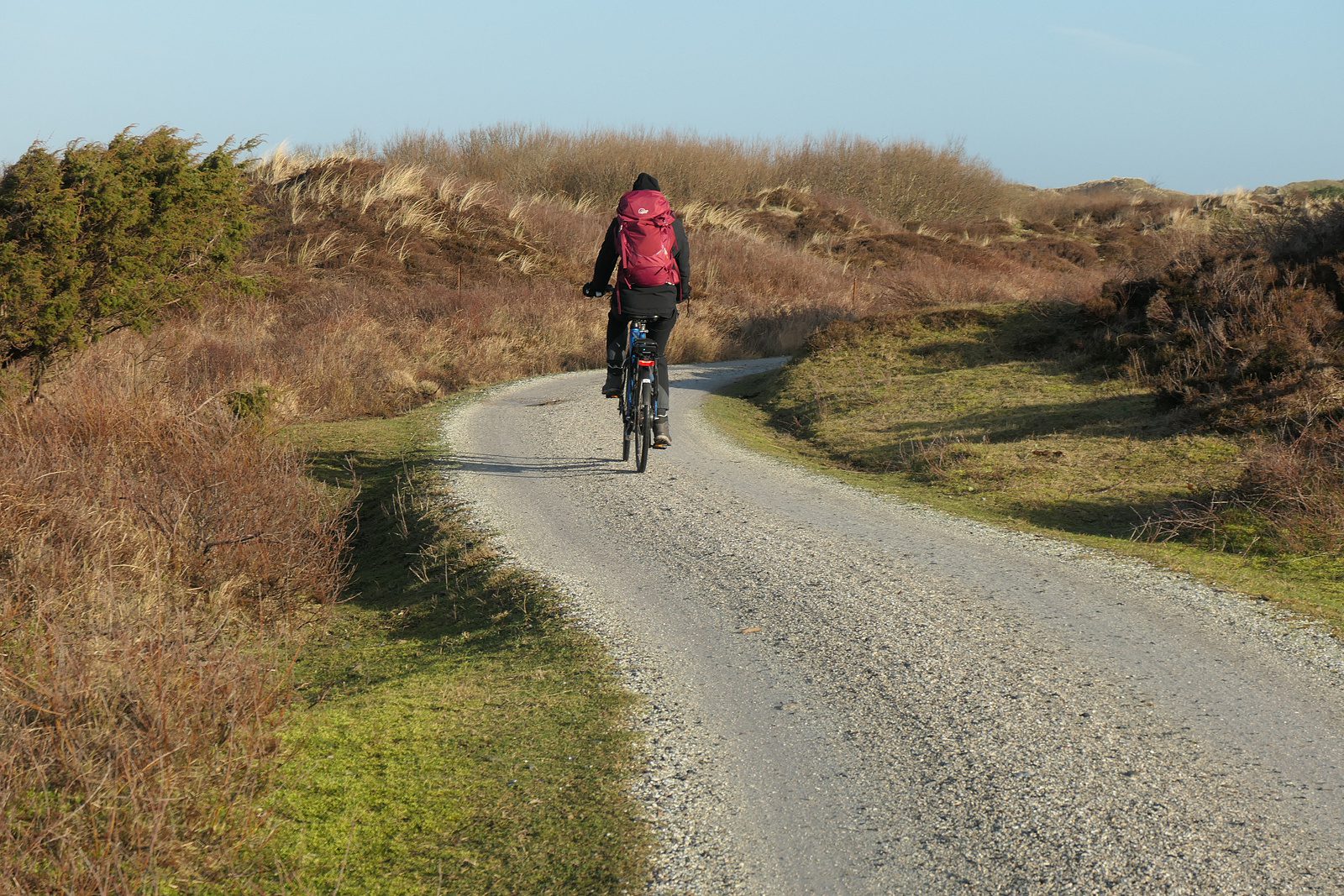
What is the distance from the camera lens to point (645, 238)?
9.12 metres

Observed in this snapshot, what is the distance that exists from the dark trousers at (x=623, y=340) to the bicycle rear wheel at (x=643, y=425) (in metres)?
0.13

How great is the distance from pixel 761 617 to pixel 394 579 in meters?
3.40

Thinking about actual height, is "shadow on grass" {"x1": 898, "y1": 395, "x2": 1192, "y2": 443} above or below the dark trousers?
below

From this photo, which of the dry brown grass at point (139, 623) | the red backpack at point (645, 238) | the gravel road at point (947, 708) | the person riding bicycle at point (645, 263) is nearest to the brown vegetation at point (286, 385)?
the dry brown grass at point (139, 623)

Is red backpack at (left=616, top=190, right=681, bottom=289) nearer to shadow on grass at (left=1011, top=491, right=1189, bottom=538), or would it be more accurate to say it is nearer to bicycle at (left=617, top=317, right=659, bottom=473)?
bicycle at (left=617, top=317, right=659, bottom=473)

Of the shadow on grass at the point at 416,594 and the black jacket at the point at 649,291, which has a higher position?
the black jacket at the point at 649,291

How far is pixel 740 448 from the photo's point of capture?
12867 millimetres

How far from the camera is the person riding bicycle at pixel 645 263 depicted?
9.09m

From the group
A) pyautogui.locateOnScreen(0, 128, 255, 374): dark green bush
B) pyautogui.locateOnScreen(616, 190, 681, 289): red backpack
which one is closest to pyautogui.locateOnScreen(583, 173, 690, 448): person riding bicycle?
pyautogui.locateOnScreen(616, 190, 681, 289): red backpack

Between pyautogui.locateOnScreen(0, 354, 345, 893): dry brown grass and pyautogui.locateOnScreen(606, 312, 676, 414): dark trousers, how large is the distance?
8.98 feet

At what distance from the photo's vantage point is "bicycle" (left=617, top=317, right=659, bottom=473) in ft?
32.2

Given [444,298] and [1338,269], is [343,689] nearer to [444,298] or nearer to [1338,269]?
[1338,269]

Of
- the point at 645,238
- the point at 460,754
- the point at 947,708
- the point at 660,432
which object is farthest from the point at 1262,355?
the point at 460,754

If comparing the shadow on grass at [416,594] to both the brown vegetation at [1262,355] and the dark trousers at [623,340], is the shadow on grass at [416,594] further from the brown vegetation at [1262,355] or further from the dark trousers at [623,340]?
the brown vegetation at [1262,355]
